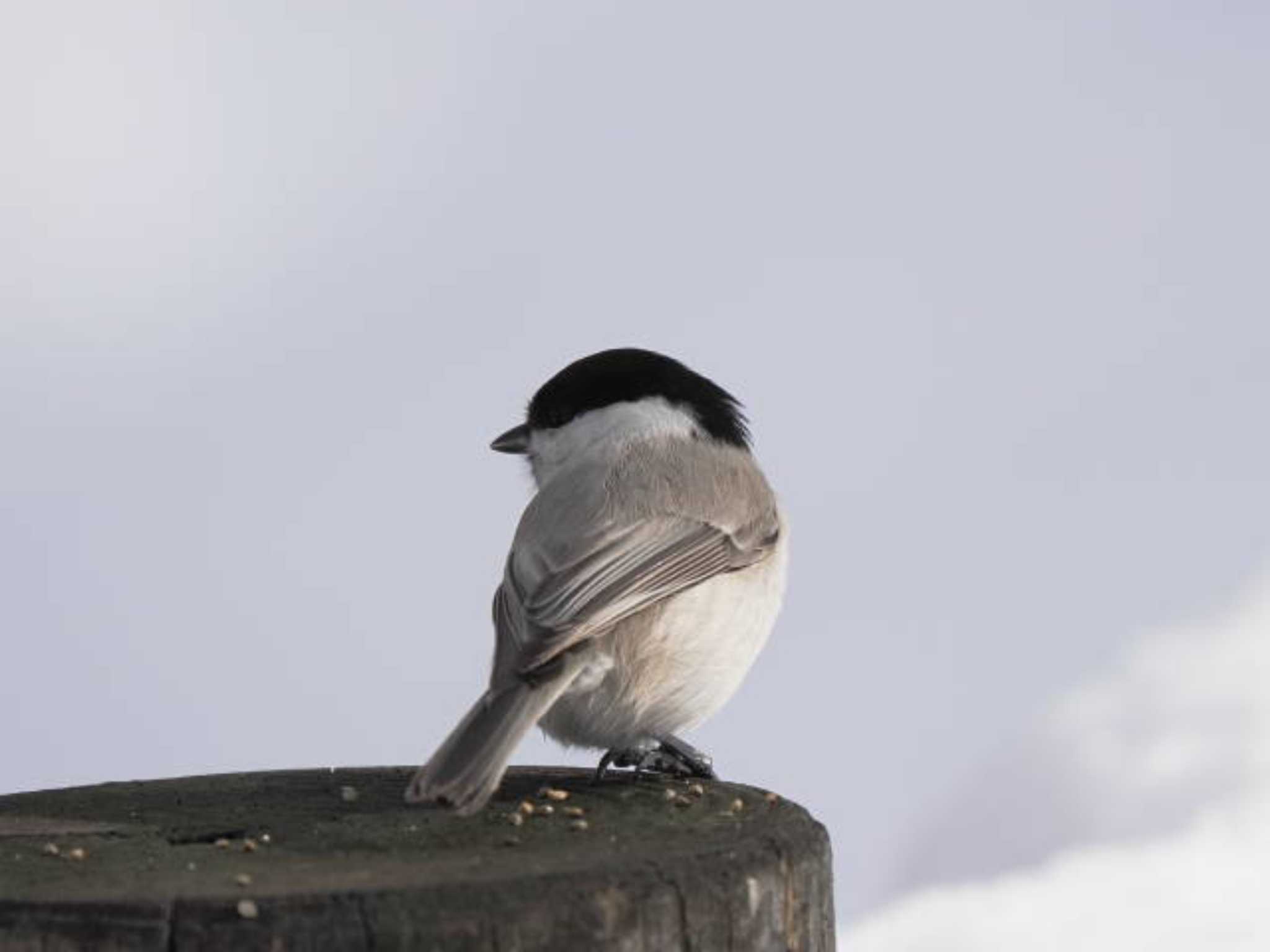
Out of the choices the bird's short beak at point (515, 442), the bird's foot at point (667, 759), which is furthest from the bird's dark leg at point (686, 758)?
the bird's short beak at point (515, 442)

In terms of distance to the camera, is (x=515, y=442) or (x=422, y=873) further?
(x=515, y=442)

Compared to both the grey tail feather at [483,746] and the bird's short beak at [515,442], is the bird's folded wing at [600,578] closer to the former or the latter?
the grey tail feather at [483,746]

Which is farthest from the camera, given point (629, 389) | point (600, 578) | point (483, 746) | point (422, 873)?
point (629, 389)

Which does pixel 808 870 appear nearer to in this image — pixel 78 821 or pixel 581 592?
pixel 581 592

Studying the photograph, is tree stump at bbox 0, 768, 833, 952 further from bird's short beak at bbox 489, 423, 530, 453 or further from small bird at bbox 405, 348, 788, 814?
bird's short beak at bbox 489, 423, 530, 453

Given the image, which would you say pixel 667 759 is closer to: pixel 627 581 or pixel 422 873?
pixel 627 581

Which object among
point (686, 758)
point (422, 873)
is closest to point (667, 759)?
point (686, 758)

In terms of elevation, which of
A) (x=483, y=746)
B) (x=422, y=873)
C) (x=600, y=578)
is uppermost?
(x=600, y=578)
